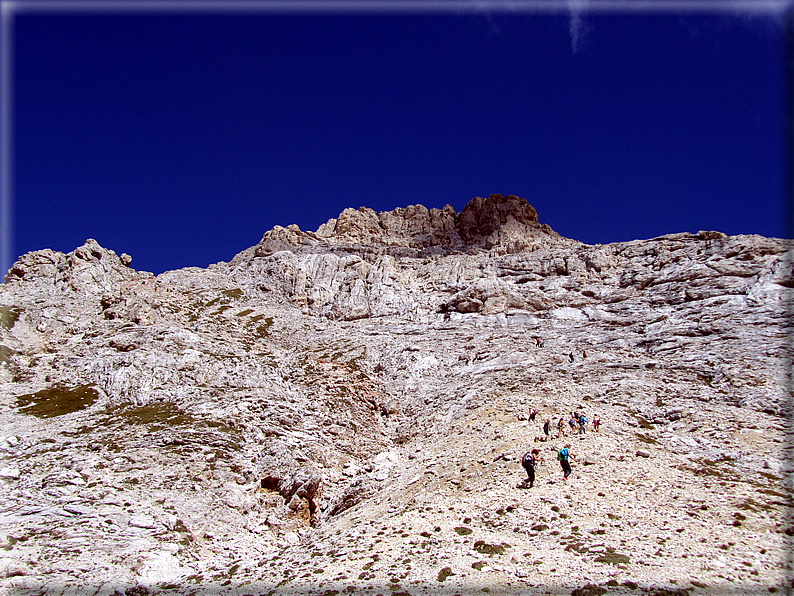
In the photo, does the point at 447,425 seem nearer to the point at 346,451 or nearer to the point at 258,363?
the point at 346,451

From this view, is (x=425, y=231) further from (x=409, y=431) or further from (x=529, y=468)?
(x=529, y=468)

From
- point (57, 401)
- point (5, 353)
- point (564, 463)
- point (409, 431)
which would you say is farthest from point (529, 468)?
point (5, 353)

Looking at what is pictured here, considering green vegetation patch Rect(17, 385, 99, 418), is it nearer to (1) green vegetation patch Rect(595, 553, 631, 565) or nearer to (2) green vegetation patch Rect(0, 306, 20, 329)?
(2) green vegetation patch Rect(0, 306, 20, 329)

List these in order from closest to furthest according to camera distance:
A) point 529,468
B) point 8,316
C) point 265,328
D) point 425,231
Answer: point 529,468 < point 8,316 < point 265,328 < point 425,231

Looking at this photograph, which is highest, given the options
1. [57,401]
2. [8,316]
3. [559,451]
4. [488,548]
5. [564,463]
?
[8,316]

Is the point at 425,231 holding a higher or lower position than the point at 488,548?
higher

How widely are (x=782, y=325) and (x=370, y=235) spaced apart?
87288 mm

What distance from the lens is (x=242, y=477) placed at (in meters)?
31.7

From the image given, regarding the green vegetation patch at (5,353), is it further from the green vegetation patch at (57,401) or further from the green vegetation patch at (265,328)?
the green vegetation patch at (265,328)

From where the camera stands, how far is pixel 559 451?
86.0ft

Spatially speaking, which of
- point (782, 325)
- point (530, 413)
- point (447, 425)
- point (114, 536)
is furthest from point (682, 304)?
point (114, 536)

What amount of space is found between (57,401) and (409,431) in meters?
30.9

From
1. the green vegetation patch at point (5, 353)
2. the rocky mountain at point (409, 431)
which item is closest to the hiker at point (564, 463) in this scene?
the rocky mountain at point (409, 431)

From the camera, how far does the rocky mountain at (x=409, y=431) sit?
1967cm
